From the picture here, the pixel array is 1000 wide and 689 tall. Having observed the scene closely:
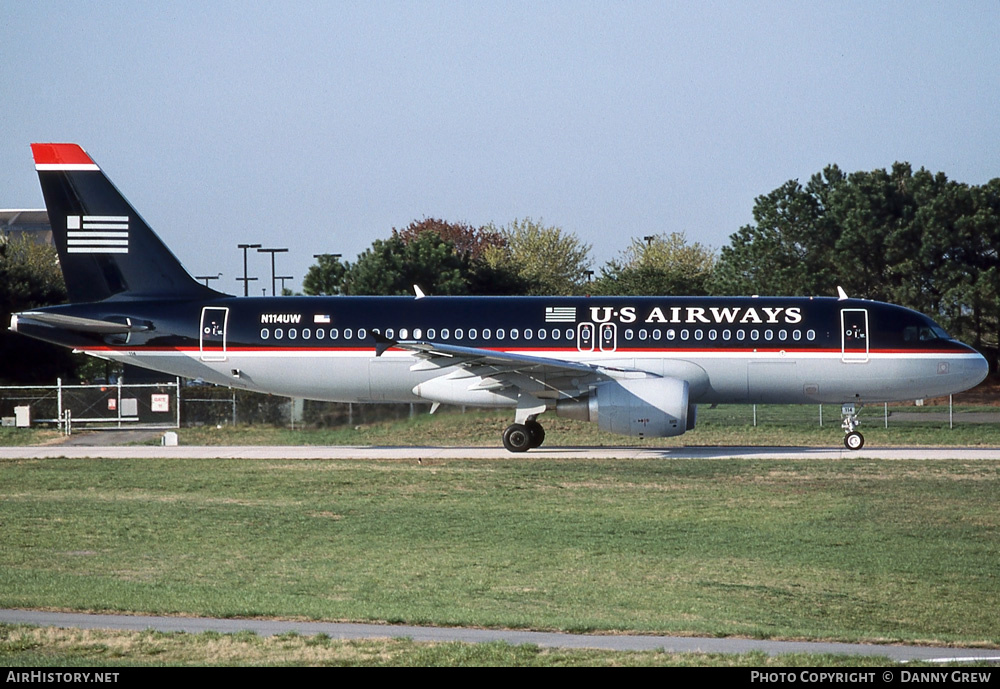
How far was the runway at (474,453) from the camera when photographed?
29.0 meters

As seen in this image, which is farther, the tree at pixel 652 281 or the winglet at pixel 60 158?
the tree at pixel 652 281

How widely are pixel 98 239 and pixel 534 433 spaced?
12907mm

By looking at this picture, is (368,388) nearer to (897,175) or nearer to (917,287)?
(917,287)

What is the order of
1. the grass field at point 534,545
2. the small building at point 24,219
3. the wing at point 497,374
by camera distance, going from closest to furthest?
the grass field at point 534,545 → the wing at point 497,374 → the small building at point 24,219

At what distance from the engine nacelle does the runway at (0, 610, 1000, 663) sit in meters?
17.0

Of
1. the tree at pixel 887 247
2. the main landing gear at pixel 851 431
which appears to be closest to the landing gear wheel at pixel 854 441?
the main landing gear at pixel 851 431

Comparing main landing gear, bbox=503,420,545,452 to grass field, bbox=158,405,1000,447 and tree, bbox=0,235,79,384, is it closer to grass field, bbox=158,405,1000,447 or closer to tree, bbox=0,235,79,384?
grass field, bbox=158,405,1000,447

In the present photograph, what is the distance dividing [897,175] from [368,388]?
144 ft

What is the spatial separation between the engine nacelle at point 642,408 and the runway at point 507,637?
16964 mm

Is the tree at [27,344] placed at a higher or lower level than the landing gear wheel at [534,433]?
higher

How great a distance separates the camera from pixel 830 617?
44.3 feet

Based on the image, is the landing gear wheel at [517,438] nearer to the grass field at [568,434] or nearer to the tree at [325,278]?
the grass field at [568,434]
